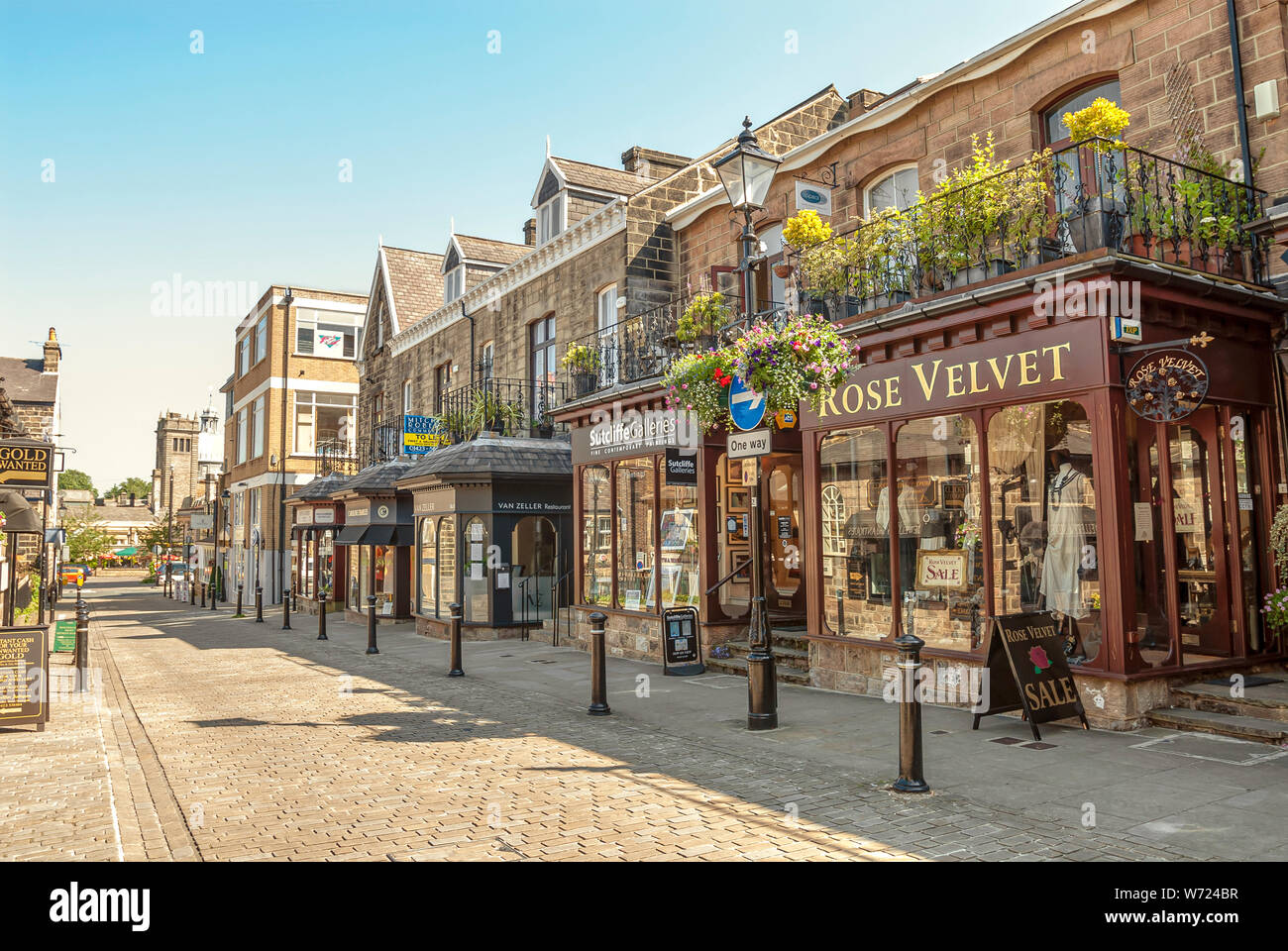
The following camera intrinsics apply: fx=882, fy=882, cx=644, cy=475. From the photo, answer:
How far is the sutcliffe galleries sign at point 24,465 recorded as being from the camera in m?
13.2

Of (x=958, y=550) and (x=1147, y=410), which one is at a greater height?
(x=1147, y=410)

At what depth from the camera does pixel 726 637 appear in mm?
12961

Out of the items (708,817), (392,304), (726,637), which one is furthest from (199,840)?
(392,304)

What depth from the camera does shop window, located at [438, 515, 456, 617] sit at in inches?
744

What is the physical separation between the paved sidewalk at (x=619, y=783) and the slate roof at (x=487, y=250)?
16.8 meters

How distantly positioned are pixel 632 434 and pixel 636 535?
164 cm

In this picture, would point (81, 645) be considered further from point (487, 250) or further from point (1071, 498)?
point (487, 250)

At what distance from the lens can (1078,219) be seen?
8203mm

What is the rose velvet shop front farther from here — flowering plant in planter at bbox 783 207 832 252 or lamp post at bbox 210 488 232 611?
lamp post at bbox 210 488 232 611

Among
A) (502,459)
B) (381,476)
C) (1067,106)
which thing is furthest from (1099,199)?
(381,476)

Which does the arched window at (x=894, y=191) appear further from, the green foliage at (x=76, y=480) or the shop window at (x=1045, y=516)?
the green foliage at (x=76, y=480)
